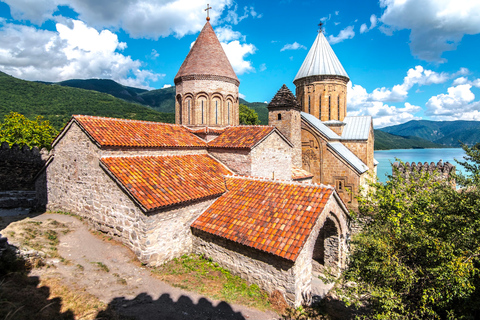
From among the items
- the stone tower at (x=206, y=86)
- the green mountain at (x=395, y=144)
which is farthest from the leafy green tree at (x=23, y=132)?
the green mountain at (x=395, y=144)

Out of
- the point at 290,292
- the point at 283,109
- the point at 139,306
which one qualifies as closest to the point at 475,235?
the point at 290,292

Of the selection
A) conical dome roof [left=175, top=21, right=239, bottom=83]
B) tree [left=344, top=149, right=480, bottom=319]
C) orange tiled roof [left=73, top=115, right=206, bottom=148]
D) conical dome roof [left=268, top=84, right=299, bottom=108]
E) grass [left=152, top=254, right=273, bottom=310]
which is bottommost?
grass [left=152, top=254, right=273, bottom=310]

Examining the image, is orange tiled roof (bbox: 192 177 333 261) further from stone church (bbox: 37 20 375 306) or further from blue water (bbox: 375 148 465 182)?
blue water (bbox: 375 148 465 182)

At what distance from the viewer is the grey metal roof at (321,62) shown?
18750 millimetres

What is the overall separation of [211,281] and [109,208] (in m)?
3.66

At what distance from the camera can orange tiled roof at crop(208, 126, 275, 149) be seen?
9.95 m

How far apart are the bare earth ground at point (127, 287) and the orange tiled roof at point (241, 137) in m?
A: 5.44

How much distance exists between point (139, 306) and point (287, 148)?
28.5 feet

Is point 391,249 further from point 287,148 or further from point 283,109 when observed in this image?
point 283,109

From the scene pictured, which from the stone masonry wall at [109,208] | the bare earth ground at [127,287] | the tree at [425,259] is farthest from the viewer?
the stone masonry wall at [109,208]

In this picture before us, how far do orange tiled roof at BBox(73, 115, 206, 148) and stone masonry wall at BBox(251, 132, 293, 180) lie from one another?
2.51 meters

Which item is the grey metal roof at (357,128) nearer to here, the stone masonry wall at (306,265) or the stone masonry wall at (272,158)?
the stone masonry wall at (272,158)

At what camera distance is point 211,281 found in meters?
6.16

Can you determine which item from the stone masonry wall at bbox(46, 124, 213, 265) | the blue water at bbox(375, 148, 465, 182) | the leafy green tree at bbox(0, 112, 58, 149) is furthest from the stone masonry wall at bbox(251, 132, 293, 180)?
the leafy green tree at bbox(0, 112, 58, 149)
